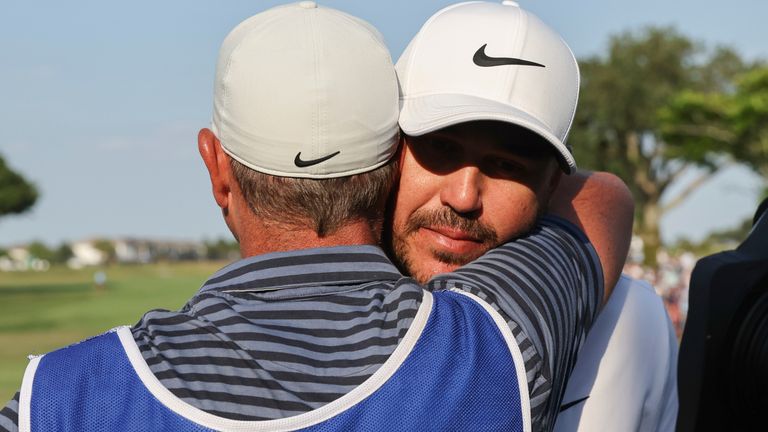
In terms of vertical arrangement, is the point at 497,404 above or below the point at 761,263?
below

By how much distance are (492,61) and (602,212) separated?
0.56 meters

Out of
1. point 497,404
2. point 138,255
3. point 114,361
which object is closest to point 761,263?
point 497,404

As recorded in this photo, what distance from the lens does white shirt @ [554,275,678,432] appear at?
2.79 meters

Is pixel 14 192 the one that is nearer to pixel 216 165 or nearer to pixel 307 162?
pixel 216 165

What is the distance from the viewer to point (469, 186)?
2.48 m

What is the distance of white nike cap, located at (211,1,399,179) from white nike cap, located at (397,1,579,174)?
0.75 ft

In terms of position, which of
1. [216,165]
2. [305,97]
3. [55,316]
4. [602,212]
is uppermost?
[305,97]

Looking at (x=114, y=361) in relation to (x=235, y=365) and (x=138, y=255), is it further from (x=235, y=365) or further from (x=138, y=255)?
(x=138, y=255)

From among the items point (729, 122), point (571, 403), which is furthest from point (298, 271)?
point (729, 122)

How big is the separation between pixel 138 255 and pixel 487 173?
125104 mm

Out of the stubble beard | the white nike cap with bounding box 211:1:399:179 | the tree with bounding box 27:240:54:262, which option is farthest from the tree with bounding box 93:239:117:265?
the white nike cap with bounding box 211:1:399:179

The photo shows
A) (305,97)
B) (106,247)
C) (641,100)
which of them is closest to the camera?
(305,97)

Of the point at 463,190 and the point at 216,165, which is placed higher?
the point at 216,165

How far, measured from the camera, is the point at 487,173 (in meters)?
2.51
